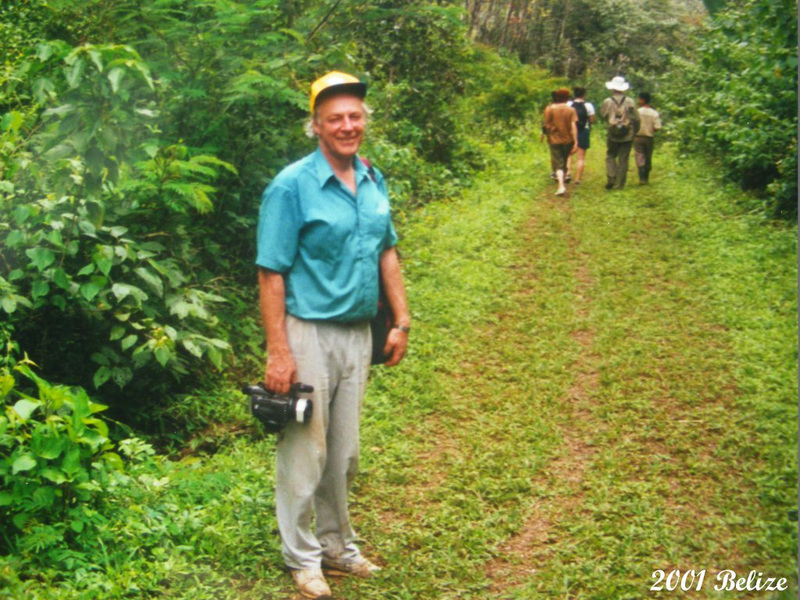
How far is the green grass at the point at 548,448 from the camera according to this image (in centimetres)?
339

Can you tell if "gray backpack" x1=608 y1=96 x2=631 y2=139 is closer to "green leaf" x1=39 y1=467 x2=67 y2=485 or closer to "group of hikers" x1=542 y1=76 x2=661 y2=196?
"group of hikers" x1=542 y1=76 x2=661 y2=196

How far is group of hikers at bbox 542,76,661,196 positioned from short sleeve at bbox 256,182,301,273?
7.36 m

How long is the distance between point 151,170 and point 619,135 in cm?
771

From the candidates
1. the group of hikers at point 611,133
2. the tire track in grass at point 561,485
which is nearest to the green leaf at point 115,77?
the tire track in grass at point 561,485

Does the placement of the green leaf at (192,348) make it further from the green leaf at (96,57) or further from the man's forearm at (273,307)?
the green leaf at (96,57)

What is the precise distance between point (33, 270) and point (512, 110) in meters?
5.75

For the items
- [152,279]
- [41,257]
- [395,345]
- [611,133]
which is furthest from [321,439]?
[611,133]

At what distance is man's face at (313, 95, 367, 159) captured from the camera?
3.06 metres

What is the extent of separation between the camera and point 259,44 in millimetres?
4848

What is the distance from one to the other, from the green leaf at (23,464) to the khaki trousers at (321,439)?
90 cm

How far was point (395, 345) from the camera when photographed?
336 cm

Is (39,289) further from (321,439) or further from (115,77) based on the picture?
(321,439)

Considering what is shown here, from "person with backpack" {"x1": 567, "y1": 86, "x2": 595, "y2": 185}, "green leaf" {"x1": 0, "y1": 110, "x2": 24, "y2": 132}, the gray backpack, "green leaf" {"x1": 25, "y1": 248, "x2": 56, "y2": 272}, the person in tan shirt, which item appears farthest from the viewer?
the gray backpack

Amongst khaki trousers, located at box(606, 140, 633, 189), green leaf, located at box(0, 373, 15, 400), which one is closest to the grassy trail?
green leaf, located at box(0, 373, 15, 400)
